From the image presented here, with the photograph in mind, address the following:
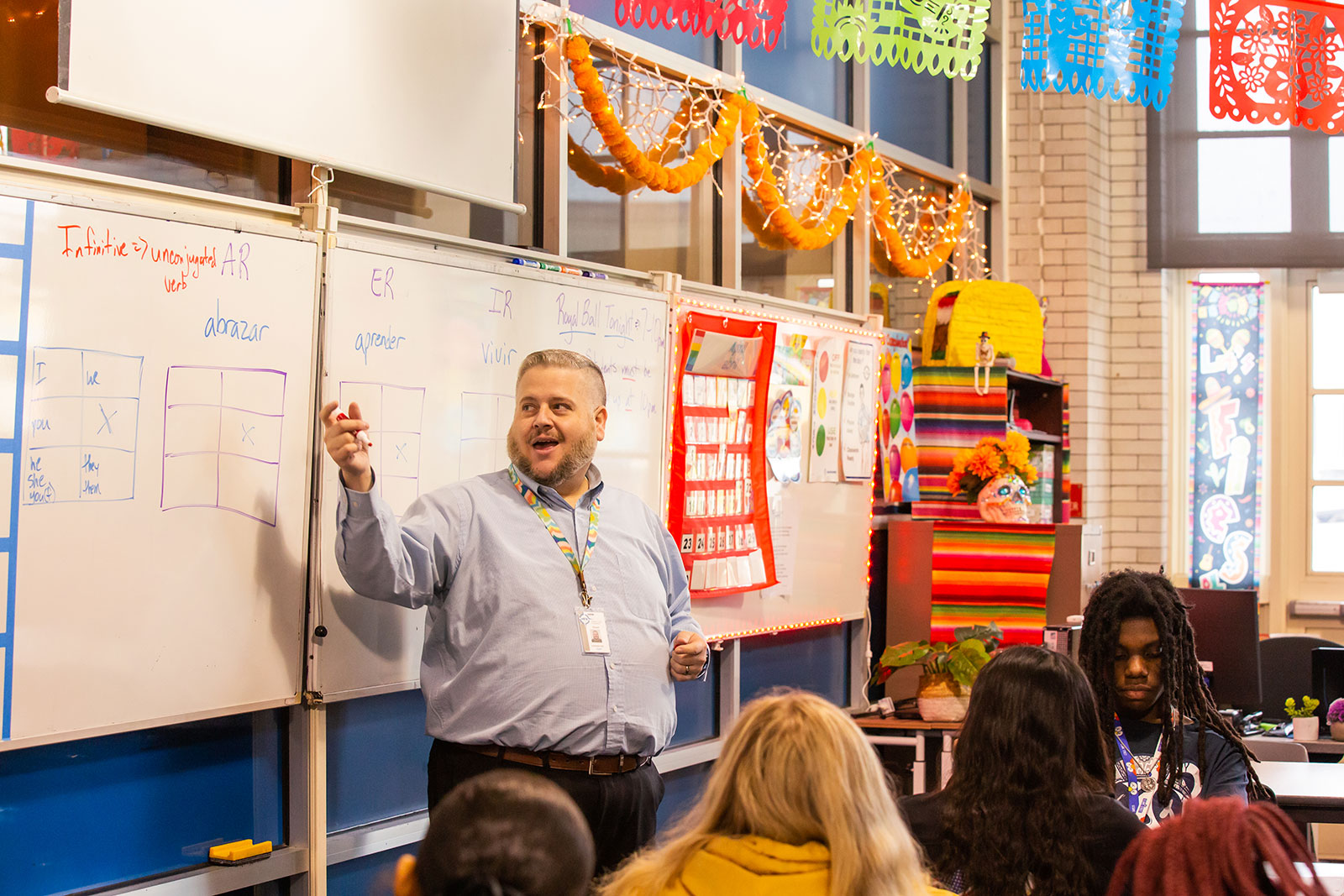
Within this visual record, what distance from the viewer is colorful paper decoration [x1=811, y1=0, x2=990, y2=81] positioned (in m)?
3.61

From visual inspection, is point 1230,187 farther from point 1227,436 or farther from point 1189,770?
point 1189,770

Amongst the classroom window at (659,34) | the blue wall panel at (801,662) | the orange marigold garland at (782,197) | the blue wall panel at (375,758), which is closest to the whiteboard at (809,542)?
the blue wall panel at (801,662)

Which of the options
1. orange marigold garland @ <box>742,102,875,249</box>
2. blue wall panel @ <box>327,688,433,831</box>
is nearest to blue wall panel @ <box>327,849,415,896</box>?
blue wall panel @ <box>327,688,433,831</box>

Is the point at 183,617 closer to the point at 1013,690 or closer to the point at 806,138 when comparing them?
the point at 1013,690

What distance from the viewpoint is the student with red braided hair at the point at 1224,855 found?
3.79 ft

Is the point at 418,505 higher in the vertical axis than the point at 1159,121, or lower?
lower

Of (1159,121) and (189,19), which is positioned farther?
(1159,121)

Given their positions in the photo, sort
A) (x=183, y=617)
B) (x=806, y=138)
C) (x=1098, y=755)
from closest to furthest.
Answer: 1. (x=1098, y=755)
2. (x=183, y=617)
3. (x=806, y=138)

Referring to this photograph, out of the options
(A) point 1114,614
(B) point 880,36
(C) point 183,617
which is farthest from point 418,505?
(B) point 880,36

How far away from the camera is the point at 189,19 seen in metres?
2.76

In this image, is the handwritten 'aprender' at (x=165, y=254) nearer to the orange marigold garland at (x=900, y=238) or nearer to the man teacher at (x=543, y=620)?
the man teacher at (x=543, y=620)

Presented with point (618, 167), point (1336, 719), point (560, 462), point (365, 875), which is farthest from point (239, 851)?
point (1336, 719)

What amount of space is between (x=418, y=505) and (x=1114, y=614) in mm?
1628

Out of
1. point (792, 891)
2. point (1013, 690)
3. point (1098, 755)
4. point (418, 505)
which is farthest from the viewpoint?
point (418, 505)
